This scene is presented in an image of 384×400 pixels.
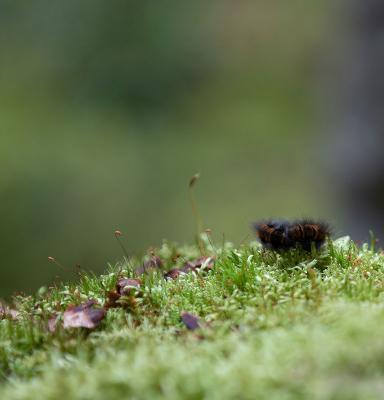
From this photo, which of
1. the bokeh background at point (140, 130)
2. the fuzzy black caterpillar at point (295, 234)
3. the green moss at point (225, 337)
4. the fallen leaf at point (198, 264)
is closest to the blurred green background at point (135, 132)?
the bokeh background at point (140, 130)

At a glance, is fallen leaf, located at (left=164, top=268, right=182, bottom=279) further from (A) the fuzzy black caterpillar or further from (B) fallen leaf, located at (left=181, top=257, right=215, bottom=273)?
(A) the fuzzy black caterpillar

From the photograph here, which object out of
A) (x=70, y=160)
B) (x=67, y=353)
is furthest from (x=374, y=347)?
(x=70, y=160)

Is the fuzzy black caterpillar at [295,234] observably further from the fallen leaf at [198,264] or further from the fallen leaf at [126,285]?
the fallen leaf at [126,285]

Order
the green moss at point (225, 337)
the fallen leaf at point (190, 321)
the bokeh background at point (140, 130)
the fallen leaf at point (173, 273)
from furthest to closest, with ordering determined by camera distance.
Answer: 1. the bokeh background at point (140, 130)
2. the fallen leaf at point (173, 273)
3. the fallen leaf at point (190, 321)
4. the green moss at point (225, 337)

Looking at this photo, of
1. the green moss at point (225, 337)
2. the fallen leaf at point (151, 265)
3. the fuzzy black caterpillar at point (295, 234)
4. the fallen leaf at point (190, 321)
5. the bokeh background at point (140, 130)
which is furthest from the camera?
the bokeh background at point (140, 130)

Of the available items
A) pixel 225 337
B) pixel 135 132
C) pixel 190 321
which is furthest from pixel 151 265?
pixel 135 132

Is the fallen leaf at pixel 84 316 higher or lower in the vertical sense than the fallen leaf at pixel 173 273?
higher

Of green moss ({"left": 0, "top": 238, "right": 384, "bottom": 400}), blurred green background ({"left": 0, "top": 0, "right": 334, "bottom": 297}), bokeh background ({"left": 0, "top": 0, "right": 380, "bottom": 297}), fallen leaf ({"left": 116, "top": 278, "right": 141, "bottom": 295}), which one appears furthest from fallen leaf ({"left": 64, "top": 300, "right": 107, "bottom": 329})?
blurred green background ({"left": 0, "top": 0, "right": 334, "bottom": 297})
